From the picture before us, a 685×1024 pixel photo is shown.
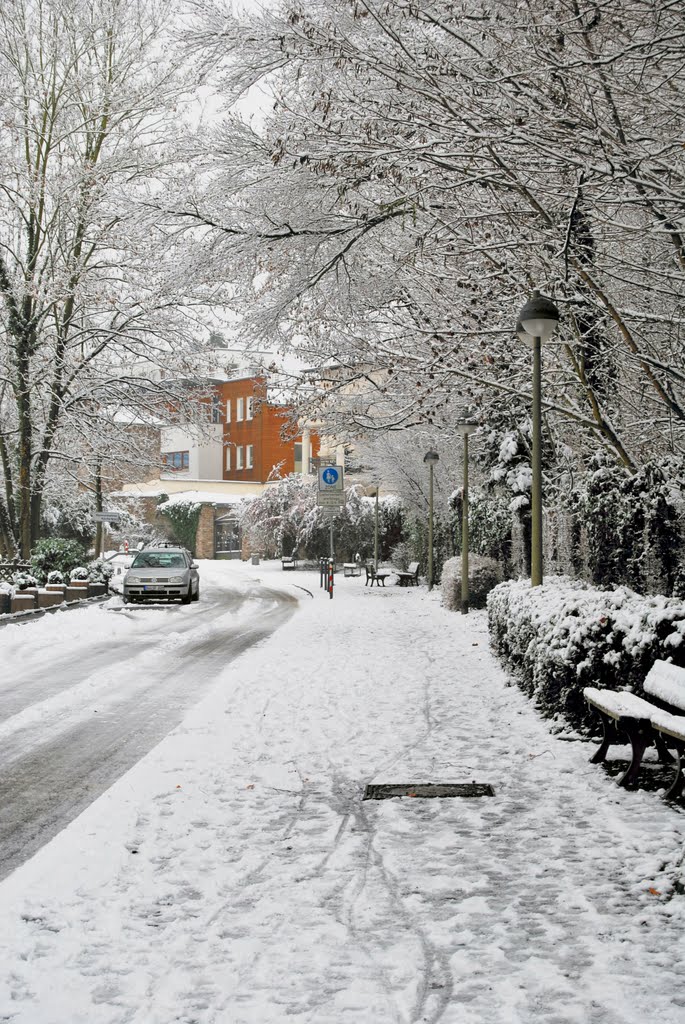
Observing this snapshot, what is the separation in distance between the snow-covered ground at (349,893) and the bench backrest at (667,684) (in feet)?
2.34

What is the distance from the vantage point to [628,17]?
7.19 meters

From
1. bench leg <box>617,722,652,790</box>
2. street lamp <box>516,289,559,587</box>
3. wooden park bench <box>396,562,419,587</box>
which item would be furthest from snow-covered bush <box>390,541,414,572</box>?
bench leg <box>617,722,652,790</box>

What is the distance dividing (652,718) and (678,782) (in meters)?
0.44

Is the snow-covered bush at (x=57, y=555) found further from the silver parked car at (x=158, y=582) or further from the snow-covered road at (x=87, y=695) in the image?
the snow-covered road at (x=87, y=695)

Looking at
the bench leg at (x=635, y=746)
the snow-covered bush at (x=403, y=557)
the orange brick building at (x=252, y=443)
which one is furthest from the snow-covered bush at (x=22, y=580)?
the orange brick building at (x=252, y=443)

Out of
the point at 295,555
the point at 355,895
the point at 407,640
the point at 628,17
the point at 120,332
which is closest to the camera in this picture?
the point at 355,895

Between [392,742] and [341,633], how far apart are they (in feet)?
31.4

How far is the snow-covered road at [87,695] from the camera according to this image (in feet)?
22.1

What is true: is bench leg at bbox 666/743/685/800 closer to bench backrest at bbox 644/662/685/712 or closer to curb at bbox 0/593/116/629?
bench backrest at bbox 644/662/685/712

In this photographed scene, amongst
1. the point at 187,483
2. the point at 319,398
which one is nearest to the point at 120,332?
the point at 319,398

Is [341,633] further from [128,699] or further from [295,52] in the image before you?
[295,52]

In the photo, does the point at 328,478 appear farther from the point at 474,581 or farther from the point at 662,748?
the point at 662,748

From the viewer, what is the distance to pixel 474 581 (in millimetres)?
22891

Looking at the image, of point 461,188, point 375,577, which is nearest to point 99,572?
point 375,577
